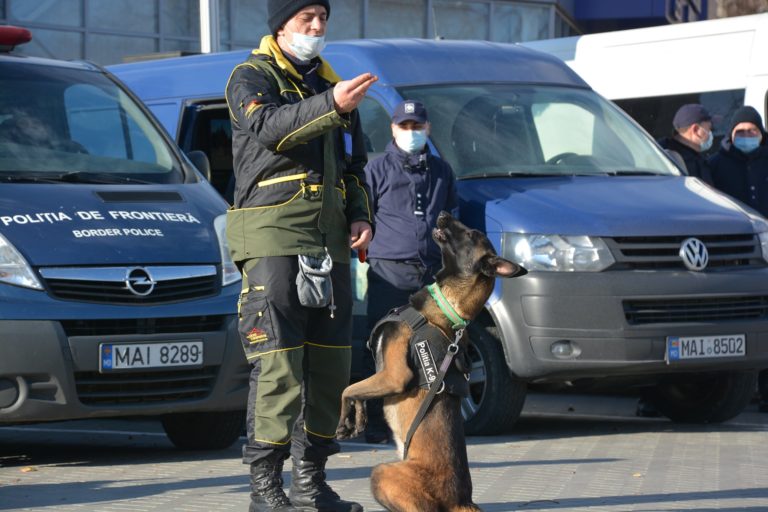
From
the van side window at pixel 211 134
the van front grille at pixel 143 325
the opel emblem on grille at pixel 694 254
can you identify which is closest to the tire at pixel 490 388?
the opel emblem on grille at pixel 694 254

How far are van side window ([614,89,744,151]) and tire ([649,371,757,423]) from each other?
341 cm

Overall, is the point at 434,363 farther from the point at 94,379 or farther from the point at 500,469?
the point at 94,379

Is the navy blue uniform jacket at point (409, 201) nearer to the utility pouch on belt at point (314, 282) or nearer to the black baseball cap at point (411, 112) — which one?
the black baseball cap at point (411, 112)

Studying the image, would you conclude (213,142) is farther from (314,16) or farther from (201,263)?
(314,16)

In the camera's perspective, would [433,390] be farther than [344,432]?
No

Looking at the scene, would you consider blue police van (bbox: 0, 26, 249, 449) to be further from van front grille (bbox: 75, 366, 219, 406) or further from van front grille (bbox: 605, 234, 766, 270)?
van front grille (bbox: 605, 234, 766, 270)

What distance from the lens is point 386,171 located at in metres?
8.76

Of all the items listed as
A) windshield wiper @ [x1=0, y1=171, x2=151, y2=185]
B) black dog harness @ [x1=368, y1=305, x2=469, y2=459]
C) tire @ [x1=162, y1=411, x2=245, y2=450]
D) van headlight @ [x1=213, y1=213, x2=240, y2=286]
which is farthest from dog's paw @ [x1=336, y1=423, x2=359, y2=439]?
windshield wiper @ [x1=0, y1=171, x2=151, y2=185]

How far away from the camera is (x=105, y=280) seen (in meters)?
7.12

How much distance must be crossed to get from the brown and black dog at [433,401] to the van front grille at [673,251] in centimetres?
276

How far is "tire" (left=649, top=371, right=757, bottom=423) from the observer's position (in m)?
9.46

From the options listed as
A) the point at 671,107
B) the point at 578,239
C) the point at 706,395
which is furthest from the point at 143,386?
the point at 671,107

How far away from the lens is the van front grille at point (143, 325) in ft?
23.0

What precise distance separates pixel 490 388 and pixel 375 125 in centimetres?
190
